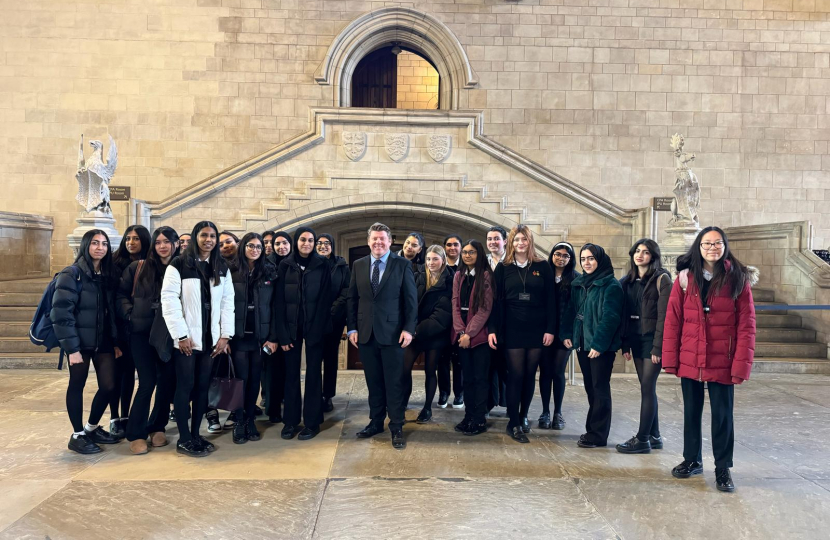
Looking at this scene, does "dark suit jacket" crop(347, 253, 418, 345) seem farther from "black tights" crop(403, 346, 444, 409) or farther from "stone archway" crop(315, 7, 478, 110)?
"stone archway" crop(315, 7, 478, 110)

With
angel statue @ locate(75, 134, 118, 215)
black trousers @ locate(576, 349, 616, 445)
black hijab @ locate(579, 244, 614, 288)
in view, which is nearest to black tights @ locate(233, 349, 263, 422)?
black trousers @ locate(576, 349, 616, 445)

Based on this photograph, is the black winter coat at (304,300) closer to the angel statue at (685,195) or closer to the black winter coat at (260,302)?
the black winter coat at (260,302)

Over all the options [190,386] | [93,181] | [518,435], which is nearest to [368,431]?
[518,435]

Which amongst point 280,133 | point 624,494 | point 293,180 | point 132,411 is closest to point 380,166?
point 293,180

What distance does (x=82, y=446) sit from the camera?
438 cm

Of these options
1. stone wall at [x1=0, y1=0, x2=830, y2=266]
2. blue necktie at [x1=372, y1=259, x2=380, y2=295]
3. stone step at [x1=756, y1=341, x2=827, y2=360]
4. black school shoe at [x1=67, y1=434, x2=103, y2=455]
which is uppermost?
stone wall at [x1=0, y1=0, x2=830, y2=266]

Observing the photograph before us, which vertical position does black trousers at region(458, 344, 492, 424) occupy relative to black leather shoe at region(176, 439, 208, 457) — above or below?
above

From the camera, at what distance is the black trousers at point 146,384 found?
14.1ft

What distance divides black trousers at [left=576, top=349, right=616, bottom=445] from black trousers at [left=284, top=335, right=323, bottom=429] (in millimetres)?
2442

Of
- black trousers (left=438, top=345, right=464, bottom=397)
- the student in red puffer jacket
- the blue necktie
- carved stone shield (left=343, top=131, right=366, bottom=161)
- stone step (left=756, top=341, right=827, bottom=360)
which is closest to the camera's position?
the student in red puffer jacket

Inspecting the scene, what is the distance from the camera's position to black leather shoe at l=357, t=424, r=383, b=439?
15.9 feet

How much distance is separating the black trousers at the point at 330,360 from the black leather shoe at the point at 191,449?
1488 mm

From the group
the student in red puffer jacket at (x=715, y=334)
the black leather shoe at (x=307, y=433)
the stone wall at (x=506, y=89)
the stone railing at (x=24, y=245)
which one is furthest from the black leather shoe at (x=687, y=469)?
the stone railing at (x=24, y=245)

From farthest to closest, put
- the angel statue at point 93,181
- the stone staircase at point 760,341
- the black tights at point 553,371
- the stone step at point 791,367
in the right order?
the angel statue at point 93,181 < the stone step at point 791,367 < the stone staircase at point 760,341 < the black tights at point 553,371
